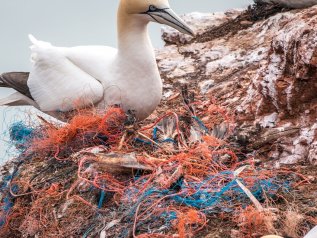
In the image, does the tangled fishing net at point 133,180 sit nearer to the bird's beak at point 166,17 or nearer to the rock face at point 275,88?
the rock face at point 275,88

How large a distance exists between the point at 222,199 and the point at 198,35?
698cm

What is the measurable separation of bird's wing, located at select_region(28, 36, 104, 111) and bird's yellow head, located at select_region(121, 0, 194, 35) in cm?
85

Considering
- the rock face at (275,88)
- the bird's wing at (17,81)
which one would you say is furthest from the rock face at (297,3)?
the bird's wing at (17,81)

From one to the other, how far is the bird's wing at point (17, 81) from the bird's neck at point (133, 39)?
155 centimetres

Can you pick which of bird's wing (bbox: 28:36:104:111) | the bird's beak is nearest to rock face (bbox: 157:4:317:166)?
the bird's beak

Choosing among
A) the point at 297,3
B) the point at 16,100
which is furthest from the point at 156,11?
the point at 297,3

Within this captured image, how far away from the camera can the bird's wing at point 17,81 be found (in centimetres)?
896

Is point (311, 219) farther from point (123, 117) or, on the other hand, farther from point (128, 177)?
point (123, 117)

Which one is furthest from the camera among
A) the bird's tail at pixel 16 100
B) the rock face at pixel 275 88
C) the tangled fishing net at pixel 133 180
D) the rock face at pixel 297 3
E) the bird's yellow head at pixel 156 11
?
the rock face at pixel 297 3

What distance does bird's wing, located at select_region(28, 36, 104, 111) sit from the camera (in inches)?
313

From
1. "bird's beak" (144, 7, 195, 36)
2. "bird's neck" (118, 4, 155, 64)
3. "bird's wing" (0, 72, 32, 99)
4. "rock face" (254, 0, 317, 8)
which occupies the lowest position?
"bird's wing" (0, 72, 32, 99)

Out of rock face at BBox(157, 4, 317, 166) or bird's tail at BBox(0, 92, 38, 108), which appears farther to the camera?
bird's tail at BBox(0, 92, 38, 108)

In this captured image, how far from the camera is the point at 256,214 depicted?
17.1 feet

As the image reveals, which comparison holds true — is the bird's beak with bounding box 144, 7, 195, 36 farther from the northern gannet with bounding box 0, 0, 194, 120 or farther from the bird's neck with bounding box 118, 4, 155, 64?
the bird's neck with bounding box 118, 4, 155, 64
